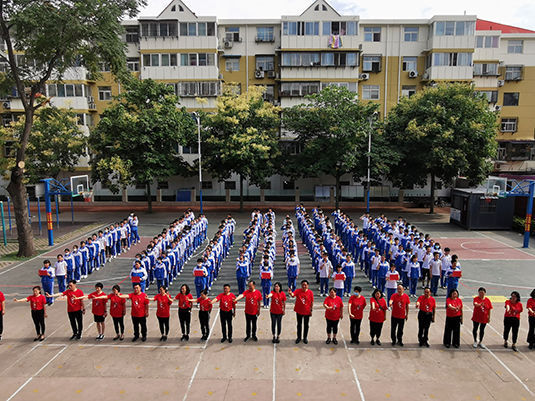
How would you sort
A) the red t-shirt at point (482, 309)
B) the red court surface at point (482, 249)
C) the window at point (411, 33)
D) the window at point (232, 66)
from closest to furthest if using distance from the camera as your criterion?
1. the red t-shirt at point (482, 309)
2. the red court surface at point (482, 249)
3. the window at point (411, 33)
4. the window at point (232, 66)

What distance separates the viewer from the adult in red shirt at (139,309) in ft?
29.7

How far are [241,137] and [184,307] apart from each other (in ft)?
57.1

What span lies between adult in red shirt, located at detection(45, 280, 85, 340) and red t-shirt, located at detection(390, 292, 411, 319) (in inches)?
277

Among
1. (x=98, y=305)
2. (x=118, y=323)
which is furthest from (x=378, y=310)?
(x=98, y=305)

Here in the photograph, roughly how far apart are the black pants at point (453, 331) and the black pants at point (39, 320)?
916 cm

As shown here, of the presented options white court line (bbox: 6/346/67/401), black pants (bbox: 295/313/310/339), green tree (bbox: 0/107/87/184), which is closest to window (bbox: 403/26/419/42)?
green tree (bbox: 0/107/87/184)

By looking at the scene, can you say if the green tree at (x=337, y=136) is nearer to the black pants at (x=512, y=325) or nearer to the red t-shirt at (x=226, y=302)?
the black pants at (x=512, y=325)

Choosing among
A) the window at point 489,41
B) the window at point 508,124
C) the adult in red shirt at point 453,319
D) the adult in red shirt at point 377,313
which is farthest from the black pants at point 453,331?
the window at point 489,41

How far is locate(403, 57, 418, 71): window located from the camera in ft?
109

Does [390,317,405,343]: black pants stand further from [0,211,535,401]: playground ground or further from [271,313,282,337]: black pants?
[271,313,282,337]: black pants

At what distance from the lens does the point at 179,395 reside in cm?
730

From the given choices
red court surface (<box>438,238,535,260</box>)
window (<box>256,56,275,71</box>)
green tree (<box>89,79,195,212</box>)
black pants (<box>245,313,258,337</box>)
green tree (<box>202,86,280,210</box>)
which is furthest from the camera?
window (<box>256,56,275,71</box>)

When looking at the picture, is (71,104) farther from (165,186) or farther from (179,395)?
(179,395)

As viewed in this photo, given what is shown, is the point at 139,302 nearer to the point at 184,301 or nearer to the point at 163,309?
the point at 163,309
